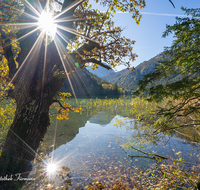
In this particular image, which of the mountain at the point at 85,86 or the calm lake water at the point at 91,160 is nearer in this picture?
the calm lake water at the point at 91,160

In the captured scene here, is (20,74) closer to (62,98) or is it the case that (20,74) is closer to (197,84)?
(62,98)

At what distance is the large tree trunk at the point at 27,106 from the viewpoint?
3.12 m

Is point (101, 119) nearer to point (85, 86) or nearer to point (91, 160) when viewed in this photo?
point (91, 160)

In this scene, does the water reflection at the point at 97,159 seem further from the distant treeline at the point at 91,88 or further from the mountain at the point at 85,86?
the mountain at the point at 85,86

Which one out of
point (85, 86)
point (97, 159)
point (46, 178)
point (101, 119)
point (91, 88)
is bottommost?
point (97, 159)

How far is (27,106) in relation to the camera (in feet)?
11.5

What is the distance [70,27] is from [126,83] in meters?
203

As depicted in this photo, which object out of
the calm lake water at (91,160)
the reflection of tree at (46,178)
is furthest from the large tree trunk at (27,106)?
the calm lake water at (91,160)

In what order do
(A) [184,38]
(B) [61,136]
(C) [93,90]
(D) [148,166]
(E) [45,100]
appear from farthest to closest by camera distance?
(C) [93,90] → (B) [61,136] → (D) [148,166] → (E) [45,100] → (A) [184,38]

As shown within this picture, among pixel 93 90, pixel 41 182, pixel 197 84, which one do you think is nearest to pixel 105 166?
pixel 41 182

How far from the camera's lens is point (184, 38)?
252 centimetres

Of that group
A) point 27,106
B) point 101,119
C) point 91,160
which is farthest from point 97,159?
point 101,119

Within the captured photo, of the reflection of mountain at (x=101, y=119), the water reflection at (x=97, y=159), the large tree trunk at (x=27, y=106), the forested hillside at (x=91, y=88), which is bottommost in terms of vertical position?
the water reflection at (x=97, y=159)

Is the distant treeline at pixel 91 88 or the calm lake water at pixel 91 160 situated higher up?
the distant treeline at pixel 91 88
